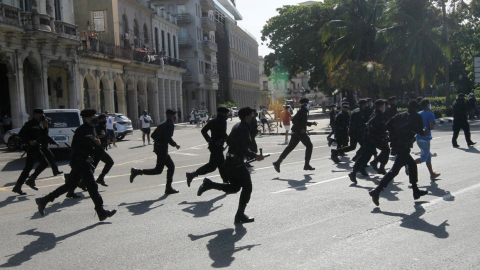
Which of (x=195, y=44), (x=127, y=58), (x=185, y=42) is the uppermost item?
(x=185, y=42)

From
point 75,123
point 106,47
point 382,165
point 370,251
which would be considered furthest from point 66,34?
point 370,251

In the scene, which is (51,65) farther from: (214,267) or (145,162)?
(214,267)

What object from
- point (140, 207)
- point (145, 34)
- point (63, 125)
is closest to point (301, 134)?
point (140, 207)

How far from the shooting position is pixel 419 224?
6.35 meters

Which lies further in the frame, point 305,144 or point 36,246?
point 305,144

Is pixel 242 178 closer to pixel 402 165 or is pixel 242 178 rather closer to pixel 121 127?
pixel 402 165

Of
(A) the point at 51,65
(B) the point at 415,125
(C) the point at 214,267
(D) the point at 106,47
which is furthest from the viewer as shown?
(D) the point at 106,47

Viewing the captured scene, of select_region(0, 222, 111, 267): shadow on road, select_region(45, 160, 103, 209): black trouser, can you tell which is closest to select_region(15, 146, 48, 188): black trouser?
select_region(45, 160, 103, 209): black trouser

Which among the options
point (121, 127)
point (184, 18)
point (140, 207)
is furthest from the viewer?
point (184, 18)

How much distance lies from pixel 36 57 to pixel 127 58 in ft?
44.1

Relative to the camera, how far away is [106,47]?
3781 cm

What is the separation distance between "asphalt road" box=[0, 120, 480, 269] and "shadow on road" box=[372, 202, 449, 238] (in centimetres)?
1

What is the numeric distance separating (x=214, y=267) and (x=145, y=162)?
39.7 ft

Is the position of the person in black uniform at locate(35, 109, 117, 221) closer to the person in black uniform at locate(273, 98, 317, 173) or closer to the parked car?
the person in black uniform at locate(273, 98, 317, 173)
